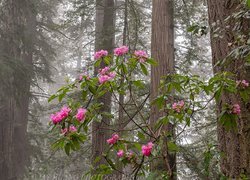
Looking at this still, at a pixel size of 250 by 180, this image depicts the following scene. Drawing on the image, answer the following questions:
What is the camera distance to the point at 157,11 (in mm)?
6133

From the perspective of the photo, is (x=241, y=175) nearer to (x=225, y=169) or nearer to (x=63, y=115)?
(x=225, y=169)

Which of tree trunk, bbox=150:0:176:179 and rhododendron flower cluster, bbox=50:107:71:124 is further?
tree trunk, bbox=150:0:176:179

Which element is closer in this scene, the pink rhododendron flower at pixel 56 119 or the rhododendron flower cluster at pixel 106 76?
the pink rhododendron flower at pixel 56 119

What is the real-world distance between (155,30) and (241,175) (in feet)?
12.9

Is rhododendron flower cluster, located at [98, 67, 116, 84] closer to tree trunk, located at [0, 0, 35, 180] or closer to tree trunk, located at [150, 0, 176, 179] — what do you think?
tree trunk, located at [150, 0, 176, 179]

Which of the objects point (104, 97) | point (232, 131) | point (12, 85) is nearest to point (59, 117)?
point (232, 131)

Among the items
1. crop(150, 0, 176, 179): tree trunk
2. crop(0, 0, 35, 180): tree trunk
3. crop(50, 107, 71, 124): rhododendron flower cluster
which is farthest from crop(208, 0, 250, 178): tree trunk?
crop(0, 0, 35, 180): tree trunk

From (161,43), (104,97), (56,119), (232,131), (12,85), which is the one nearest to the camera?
(56,119)

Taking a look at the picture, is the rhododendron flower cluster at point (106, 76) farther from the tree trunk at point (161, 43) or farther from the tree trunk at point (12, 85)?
the tree trunk at point (12, 85)

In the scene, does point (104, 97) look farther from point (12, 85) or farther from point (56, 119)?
point (56, 119)

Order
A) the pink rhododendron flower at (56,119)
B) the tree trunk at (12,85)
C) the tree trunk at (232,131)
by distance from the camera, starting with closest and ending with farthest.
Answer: the pink rhododendron flower at (56,119)
the tree trunk at (232,131)
the tree trunk at (12,85)

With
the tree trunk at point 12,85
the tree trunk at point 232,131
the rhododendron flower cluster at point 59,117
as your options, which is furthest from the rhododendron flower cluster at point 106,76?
the tree trunk at point 12,85

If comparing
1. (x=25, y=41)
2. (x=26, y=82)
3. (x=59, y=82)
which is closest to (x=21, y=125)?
(x=26, y=82)

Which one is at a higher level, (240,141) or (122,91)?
(122,91)
